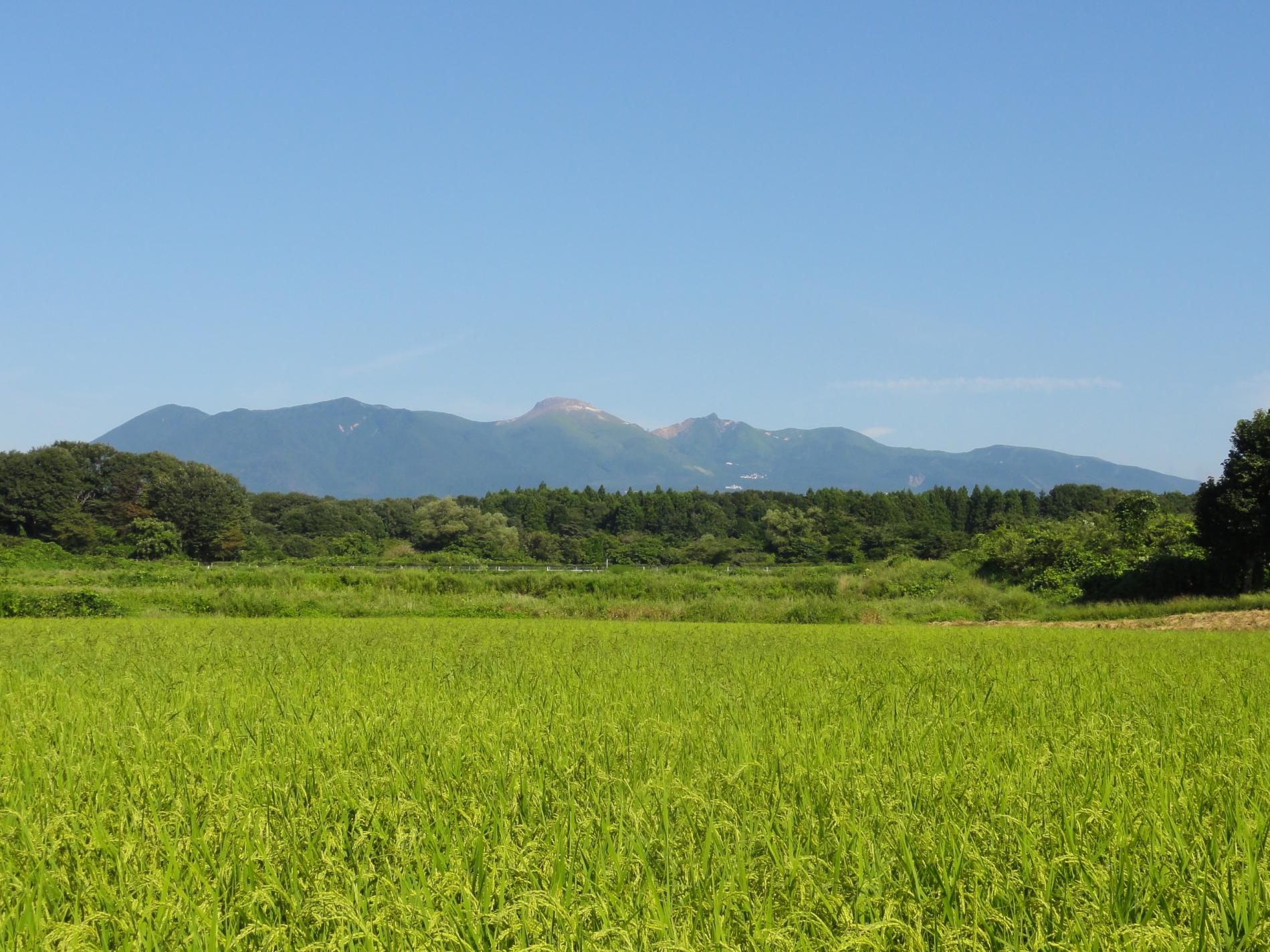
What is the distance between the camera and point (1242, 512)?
31.8 metres

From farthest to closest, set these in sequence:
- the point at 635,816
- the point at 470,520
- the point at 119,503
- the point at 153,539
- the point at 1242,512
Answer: the point at 470,520, the point at 119,503, the point at 153,539, the point at 1242,512, the point at 635,816

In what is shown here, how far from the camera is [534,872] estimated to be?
2744 mm

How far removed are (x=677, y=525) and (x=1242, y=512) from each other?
75.2m

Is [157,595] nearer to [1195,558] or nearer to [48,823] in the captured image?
[48,823]

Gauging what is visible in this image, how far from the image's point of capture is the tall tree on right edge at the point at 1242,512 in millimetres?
31922

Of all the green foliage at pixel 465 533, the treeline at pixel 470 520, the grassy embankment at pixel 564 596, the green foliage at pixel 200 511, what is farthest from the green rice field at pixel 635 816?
the green foliage at pixel 200 511

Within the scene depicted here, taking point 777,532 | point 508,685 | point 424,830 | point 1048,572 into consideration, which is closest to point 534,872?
point 424,830

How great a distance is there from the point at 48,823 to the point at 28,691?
522 cm

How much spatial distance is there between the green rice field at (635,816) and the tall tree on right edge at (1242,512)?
95.9 ft

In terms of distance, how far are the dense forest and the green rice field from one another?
30.5m

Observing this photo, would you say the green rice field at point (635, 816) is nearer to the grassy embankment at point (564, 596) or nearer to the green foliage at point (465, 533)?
the grassy embankment at point (564, 596)

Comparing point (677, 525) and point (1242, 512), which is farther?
point (677, 525)

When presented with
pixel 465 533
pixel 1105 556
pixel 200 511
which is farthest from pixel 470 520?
pixel 1105 556

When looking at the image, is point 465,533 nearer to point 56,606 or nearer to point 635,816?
point 56,606
